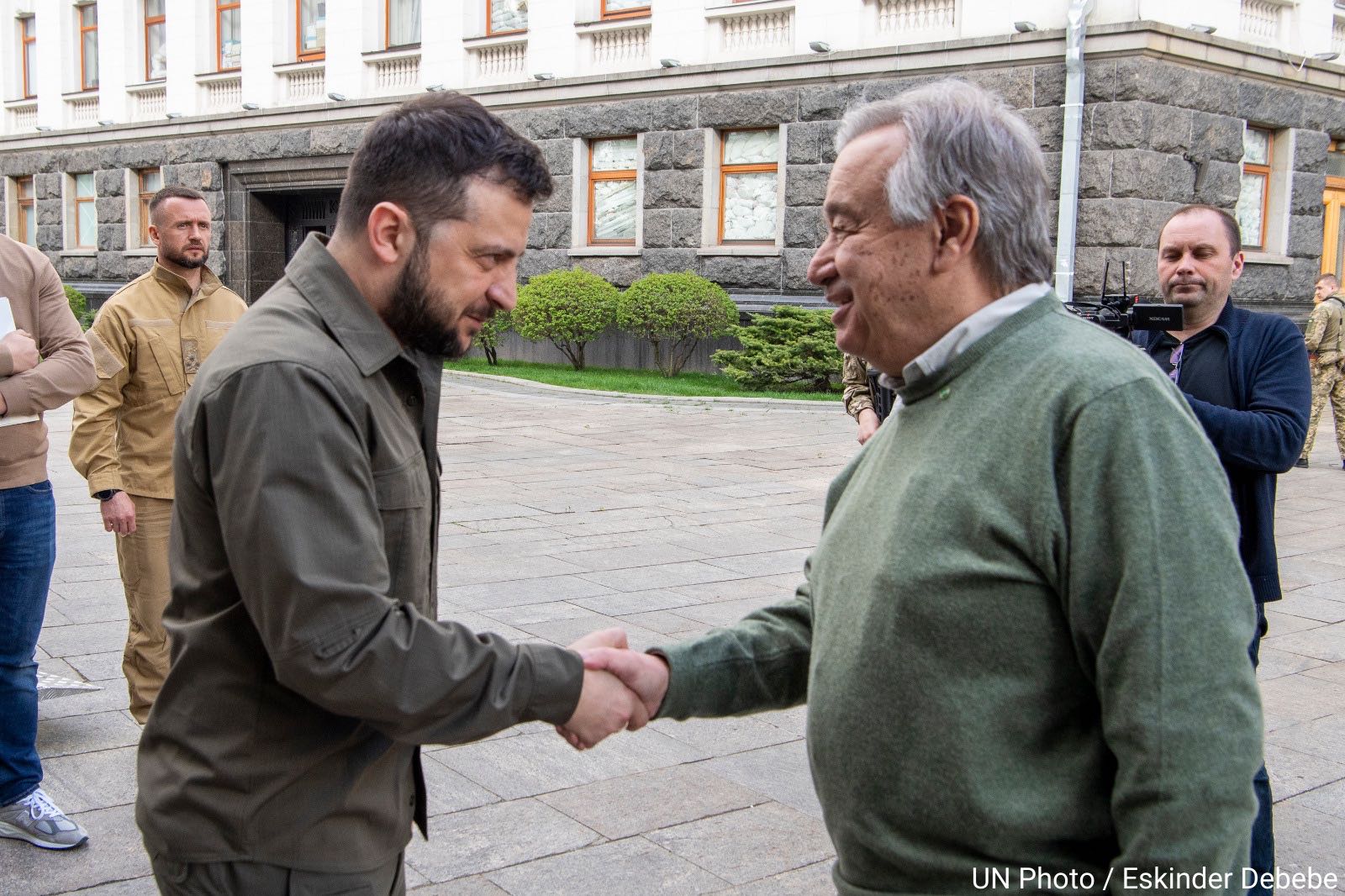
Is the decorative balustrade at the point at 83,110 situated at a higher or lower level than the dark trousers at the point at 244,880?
higher

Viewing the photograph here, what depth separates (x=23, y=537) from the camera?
3.98 m

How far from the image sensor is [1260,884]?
3303 millimetres

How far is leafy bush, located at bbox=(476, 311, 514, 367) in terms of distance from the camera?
19.8 meters

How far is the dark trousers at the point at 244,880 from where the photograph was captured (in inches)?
79.3

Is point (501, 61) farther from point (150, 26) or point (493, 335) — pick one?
point (150, 26)

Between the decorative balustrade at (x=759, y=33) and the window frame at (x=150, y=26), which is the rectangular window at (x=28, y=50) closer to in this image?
the window frame at (x=150, y=26)

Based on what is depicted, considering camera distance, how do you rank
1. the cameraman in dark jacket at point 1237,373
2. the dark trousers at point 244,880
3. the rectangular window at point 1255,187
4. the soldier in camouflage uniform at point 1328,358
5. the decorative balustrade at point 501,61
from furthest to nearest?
1. the decorative balustrade at point 501,61
2. the rectangular window at point 1255,187
3. the soldier in camouflage uniform at point 1328,358
4. the cameraman in dark jacket at point 1237,373
5. the dark trousers at point 244,880

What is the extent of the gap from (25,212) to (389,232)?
30405 millimetres

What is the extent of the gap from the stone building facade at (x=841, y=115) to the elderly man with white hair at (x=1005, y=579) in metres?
12.7

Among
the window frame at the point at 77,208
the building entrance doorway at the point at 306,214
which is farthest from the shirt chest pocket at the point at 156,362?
the window frame at the point at 77,208

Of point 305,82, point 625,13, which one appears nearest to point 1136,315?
point 625,13

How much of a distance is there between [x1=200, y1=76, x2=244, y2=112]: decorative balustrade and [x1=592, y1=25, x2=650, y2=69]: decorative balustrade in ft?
25.9

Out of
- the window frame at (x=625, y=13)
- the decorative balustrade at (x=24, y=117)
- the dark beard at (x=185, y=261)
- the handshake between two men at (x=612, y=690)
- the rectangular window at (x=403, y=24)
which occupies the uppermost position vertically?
the rectangular window at (x=403, y=24)

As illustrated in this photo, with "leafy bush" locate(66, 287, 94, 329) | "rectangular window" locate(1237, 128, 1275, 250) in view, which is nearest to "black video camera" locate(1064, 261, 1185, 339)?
"rectangular window" locate(1237, 128, 1275, 250)
